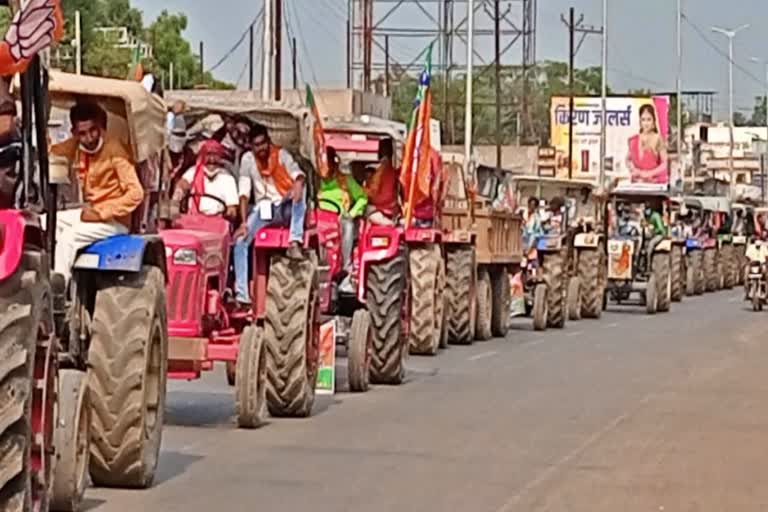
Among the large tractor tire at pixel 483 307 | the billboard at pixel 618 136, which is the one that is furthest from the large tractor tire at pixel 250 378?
A: the billboard at pixel 618 136

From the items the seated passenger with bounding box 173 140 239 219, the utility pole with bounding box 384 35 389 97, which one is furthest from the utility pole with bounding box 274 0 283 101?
the utility pole with bounding box 384 35 389 97

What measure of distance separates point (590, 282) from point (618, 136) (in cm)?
4643

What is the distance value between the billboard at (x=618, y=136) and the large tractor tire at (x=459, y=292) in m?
52.0

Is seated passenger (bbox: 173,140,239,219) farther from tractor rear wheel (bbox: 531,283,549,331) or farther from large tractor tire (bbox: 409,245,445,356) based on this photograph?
tractor rear wheel (bbox: 531,283,549,331)

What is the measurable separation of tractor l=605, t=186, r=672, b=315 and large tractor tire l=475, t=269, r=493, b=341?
32.1ft

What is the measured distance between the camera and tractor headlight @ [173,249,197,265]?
47.4 ft

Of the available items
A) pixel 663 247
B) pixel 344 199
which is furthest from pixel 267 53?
pixel 663 247

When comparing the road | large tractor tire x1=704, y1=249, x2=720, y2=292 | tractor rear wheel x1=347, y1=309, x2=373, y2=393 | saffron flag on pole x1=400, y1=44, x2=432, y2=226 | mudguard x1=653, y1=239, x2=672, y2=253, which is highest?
saffron flag on pole x1=400, y1=44, x2=432, y2=226

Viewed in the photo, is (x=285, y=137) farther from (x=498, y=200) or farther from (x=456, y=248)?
(x=498, y=200)

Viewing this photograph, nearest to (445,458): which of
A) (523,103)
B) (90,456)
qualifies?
(90,456)

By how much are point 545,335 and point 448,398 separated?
11740 mm

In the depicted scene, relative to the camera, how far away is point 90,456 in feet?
38.8

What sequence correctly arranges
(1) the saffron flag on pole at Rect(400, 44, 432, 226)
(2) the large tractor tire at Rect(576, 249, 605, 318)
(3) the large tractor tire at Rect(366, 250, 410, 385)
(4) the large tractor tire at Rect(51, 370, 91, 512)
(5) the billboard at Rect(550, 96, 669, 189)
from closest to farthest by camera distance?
(4) the large tractor tire at Rect(51, 370, 91, 512) < (3) the large tractor tire at Rect(366, 250, 410, 385) < (1) the saffron flag on pole at Rect(400, 44, 432, 226) < (2) the large tractor tire at Rect(576, 249, 605, 318) < (5) the billboard at Rect(550, 96, 669, 189)

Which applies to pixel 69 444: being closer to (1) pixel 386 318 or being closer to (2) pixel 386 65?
(1) pixel 386 318
